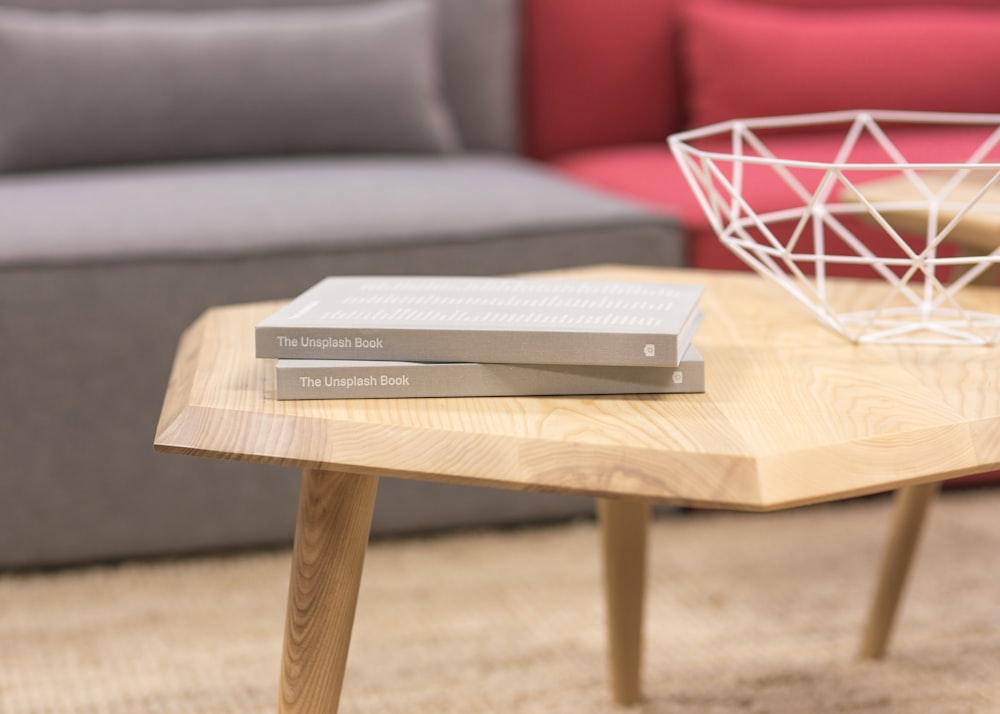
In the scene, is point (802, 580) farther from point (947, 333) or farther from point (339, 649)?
point (339, 649)

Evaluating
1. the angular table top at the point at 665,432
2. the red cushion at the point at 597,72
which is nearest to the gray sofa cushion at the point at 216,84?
the red cushion at the point at 597,72

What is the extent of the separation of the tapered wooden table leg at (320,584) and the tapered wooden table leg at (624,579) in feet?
1.12

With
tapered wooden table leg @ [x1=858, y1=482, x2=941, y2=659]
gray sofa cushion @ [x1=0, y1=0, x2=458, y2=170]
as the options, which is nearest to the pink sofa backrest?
gray sofa cushion @ [x1=0, y1=0, x2=458, y2=170]

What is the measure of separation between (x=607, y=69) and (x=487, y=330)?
4.80 ft

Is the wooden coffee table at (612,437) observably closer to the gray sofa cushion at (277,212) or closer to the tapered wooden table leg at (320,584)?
the tapered wooden table leg at (320,584)

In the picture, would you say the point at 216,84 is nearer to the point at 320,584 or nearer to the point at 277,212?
the point at 277,212

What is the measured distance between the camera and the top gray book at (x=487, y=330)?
0.62 meters

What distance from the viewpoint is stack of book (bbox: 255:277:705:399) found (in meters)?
0.62

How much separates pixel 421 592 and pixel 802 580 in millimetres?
427

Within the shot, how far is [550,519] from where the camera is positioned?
4.69 feet

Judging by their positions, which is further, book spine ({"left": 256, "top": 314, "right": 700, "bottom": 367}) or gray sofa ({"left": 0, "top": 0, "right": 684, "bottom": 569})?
gray sofa ({"left": 0, "top": 0, "right": 684, "bottom": 569})

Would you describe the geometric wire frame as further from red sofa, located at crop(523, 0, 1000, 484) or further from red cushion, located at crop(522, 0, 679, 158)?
red cushion, located at crop(522, 0, 679, 158)

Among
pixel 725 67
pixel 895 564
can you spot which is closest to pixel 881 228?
pixel 895 564

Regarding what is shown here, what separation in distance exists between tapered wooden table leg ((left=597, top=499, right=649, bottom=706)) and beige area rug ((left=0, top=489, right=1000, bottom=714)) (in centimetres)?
5
